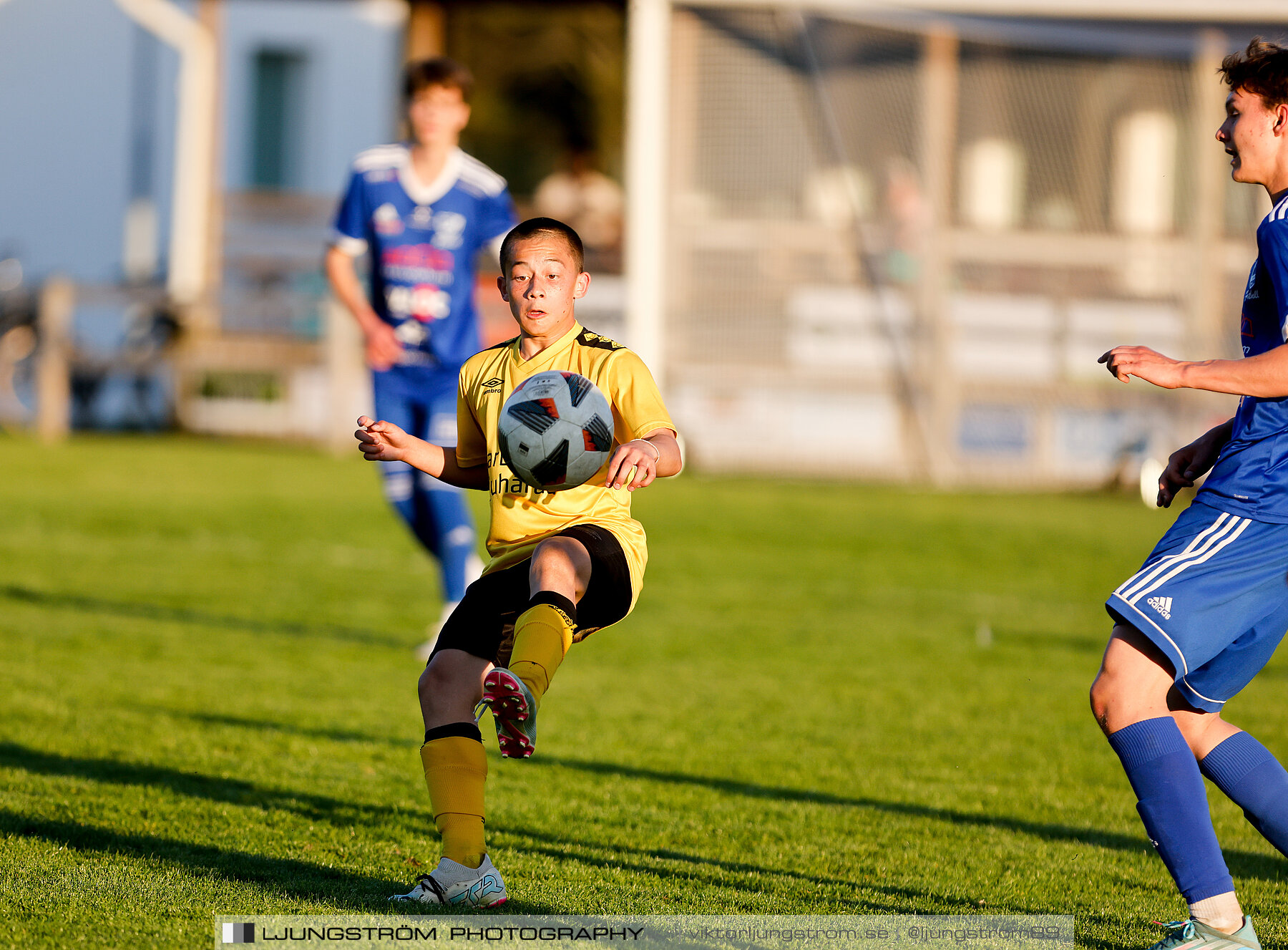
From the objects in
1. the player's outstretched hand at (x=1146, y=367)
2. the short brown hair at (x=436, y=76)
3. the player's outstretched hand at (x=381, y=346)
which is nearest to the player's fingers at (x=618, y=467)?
the player's outstretched hand at (x=1146, y=367)

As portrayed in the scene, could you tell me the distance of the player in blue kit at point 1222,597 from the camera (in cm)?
Answer: 321

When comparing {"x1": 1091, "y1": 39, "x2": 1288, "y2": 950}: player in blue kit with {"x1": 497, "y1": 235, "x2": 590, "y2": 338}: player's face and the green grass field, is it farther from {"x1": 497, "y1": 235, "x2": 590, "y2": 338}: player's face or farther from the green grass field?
{"x1": 497, "y1": 235, "x2": 590, "y2": 338}: player's face

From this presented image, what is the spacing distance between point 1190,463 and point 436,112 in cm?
442

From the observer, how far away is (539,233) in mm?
3760

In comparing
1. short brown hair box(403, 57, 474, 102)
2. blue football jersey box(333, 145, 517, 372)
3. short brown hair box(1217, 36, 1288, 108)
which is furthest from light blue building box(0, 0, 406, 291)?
short brown hair box(1217, 36, 1288, 108)

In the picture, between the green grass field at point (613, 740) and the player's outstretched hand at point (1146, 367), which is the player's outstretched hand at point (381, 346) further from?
the player's outstretched hand at point (1146, 367)

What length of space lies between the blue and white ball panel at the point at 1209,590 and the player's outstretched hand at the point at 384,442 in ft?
5.61

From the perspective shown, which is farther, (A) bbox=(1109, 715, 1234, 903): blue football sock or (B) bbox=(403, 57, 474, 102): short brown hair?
(B) bbox=(403, 57, 474, 102): short brown hair

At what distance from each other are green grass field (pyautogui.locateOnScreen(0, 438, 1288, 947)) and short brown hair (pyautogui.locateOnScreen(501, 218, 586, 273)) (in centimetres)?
156

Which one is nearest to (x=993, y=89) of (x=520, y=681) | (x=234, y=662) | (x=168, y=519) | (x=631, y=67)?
(x=631, y=67)

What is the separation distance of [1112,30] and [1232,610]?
17.5 metres

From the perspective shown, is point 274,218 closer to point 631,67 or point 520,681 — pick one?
point 631,67

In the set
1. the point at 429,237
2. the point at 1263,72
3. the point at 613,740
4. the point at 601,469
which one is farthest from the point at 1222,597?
the point at 429,237

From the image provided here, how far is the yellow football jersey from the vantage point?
12.4ft
